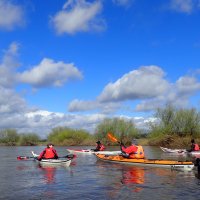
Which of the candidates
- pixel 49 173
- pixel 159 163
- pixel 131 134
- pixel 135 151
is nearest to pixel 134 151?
pixel 135 151

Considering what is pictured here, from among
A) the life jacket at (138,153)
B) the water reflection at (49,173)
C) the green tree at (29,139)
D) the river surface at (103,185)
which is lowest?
the river surface at (103,185)

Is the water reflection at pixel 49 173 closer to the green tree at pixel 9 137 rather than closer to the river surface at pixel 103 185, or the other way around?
the river surface at pixel 103 185

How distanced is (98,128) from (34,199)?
54.8 m

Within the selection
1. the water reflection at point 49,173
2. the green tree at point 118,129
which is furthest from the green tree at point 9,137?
the water reflection at point 49,173

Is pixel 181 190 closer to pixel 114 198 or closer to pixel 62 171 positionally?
pixel 114 198

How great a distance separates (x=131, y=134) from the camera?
66500mm

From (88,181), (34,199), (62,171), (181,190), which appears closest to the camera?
(34,199)

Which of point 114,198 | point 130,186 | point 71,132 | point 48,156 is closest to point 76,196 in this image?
point 114,198

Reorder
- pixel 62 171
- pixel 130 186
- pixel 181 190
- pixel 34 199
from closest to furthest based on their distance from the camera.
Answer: pixel 34 199
pixel 181 190
pixel 130 186
pixel 62 171

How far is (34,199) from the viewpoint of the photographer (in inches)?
512

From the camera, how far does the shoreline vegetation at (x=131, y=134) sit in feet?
178

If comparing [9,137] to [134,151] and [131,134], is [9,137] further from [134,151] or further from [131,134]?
[134,151]

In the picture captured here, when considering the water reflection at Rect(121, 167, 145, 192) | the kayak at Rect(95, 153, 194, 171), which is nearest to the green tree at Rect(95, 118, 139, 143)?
the kayak at Rect(95, 153, 194, 171)

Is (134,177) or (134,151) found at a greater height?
(134,151)
